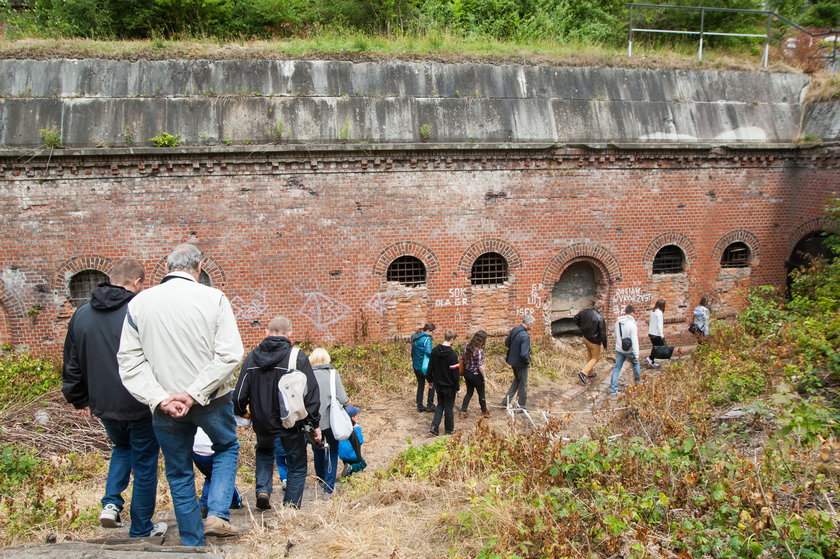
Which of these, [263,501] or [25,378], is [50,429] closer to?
[25,378]

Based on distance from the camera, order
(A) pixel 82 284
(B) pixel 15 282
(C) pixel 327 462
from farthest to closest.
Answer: (A) pixel 82 284, (B) pixel 15 282, (C) pixel 327 462

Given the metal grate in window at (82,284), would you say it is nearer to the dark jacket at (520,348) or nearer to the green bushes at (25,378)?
the green bushes at (25,378)

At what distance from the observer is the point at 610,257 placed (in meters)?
12.7

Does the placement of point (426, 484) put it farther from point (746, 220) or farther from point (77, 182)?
point (746, 220)

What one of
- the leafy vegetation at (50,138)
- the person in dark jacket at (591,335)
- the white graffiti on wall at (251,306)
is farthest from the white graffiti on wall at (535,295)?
the leafy vegetation at (50,138)

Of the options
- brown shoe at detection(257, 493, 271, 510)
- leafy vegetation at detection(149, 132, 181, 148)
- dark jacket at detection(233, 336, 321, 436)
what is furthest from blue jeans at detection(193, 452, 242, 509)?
leafy vegetation at detection(149, 132, 181, 148)

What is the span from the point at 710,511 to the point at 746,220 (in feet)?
35.4

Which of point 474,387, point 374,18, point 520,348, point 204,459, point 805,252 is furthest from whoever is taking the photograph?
point 374,18

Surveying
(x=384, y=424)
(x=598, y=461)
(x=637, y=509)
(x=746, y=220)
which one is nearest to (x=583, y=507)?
(x=637, y=509)

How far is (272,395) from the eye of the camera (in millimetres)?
5176

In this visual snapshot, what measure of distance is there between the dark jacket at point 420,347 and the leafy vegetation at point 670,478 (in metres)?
2.73

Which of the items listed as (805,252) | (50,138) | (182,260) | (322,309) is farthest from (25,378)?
(805,252)

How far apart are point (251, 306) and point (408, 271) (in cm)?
324

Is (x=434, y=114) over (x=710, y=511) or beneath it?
over
